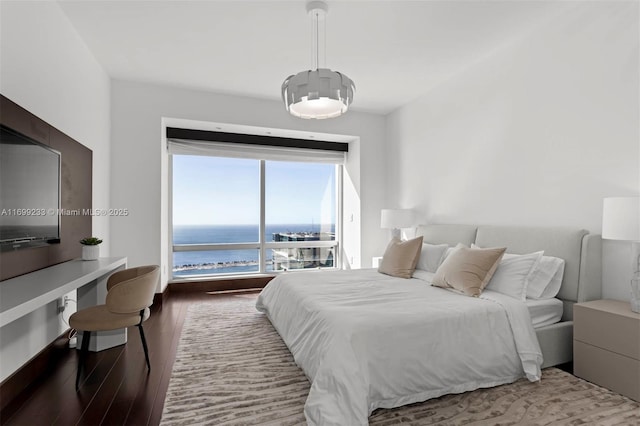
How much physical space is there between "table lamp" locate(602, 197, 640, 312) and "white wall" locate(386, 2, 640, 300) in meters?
0.34

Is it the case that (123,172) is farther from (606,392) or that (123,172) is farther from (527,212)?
(606,392)

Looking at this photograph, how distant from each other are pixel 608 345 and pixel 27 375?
3770 millimetres

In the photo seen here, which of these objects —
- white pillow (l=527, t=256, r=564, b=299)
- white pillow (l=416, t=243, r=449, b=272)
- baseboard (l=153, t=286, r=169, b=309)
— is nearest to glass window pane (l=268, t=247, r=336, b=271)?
baseboard (l=153, t=286, r=169, b=309)

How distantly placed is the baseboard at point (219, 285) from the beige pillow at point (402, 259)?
2.41m

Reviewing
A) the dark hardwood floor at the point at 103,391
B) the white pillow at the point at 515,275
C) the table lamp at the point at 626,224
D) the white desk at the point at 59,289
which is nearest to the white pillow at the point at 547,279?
the white pillow at the point at 515,275

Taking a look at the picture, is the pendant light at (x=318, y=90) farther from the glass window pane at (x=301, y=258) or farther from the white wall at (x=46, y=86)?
the glass window pane at (x=301, y=258)

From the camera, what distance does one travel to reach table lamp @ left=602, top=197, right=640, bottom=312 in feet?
6.81

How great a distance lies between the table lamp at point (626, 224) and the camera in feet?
6.81

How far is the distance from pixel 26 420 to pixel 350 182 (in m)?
4.78

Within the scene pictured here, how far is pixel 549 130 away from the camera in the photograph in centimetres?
297

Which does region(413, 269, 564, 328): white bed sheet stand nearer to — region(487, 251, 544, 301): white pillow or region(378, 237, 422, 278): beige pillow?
region(487, 251, 544, 301): white pillow

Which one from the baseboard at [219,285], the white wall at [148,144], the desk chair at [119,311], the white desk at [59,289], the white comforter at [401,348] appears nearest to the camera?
the white desk at [59,289]

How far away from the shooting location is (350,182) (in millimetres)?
5832

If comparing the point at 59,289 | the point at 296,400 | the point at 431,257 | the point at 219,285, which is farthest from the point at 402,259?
the point at 219,285
